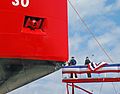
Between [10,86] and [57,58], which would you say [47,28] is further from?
[10,86]

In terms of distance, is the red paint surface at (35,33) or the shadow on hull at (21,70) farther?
the shadow on hull at (21,70)

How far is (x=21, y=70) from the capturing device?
1353 centimetres

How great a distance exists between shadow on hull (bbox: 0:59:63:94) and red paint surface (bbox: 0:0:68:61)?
28cm

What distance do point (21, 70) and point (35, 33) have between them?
1.33 metres

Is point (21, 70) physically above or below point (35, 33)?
below

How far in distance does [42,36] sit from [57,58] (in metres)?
0.88

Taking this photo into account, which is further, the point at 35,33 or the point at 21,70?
the point at 21,70

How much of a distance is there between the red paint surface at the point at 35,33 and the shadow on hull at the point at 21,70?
28 centimetres

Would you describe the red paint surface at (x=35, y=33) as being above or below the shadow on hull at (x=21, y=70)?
above

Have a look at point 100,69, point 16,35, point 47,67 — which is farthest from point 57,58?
point 100,69

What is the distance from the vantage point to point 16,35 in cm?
1277

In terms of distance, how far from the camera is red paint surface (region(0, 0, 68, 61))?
12.7m

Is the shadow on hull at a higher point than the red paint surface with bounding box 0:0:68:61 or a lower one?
lower

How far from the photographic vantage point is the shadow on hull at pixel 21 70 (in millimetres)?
13016
